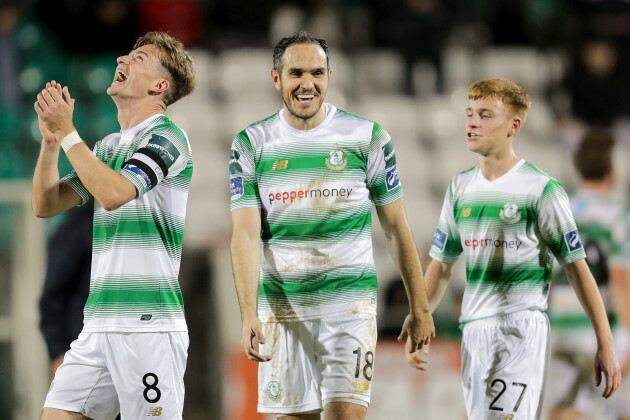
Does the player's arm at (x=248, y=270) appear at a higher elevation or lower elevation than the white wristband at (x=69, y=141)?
lower

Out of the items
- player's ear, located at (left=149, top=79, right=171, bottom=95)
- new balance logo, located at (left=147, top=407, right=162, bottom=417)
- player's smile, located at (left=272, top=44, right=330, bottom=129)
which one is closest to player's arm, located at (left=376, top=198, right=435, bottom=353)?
player's smile, located at (left=272, top=44, right=330, bottom=129)

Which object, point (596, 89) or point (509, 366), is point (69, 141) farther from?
Answer: point (596, 89)

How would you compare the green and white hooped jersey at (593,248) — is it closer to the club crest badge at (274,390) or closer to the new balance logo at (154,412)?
the club crest badge at (274,390)

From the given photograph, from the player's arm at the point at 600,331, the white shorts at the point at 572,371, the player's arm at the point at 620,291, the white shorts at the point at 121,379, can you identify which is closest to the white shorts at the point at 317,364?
the white shorts at the point at 121,379

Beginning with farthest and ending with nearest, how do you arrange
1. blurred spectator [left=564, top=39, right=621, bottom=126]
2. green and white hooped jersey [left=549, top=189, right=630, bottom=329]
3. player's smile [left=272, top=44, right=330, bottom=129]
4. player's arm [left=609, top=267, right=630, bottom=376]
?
blurred spectator [left=564, top=39, right=621, bottom=126], player's arm [left=609, top=267, right=630, bottom=376], green and white hooped jersey [left=549, top=189, right=630, bottom=329], player's smile [left=272, top=44, right=330, bottom=129]

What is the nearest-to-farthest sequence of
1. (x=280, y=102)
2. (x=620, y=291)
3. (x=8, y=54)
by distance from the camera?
(x=620, y=291)
(x=8, y=54)
(x=280, y=102)

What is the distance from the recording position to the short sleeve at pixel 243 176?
4.44 meters

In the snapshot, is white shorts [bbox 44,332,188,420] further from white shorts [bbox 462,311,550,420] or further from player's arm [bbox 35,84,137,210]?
white shorts [bbox 462,311,550,420]

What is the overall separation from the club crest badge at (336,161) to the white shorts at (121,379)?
113 centimetres

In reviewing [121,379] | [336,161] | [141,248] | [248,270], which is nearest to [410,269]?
[336,161]

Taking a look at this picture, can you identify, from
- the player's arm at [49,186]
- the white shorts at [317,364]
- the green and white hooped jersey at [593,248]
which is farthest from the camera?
the green and white hooped jersey at [593,248]

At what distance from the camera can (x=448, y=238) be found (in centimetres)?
504

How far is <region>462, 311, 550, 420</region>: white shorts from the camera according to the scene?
467cm

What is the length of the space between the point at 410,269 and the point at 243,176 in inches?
35.9
